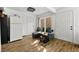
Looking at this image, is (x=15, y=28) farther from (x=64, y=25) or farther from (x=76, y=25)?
(x=76, y=25)

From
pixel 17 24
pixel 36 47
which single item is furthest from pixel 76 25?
pixel 17 24

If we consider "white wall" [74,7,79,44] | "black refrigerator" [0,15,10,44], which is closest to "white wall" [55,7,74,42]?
"white wall" [74,7,79,44]

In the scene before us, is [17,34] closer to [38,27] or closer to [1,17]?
[1,17]

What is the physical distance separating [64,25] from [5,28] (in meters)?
2.85

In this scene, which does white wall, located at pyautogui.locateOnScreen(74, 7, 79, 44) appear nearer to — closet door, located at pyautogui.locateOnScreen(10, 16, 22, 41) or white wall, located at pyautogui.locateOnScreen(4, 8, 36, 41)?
white wall, located at pyautogui.locateOnScreen(4, 8, 36, 41)

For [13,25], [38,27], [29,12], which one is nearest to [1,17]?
[13,25]

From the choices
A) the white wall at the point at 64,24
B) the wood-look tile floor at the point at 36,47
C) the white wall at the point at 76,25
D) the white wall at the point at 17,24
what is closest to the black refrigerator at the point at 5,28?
the white wall at the point at 17,24

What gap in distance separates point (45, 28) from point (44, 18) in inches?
14.8

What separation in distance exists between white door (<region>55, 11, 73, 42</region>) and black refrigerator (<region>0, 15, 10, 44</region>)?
2456mm

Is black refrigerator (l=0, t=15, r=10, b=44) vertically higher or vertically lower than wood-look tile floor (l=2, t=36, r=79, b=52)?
higher

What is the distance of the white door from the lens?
3.52 meters

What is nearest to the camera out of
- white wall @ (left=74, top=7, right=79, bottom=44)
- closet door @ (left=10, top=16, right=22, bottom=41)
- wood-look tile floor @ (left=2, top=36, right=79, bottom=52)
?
wood-look tile floor @ (left=2, top=36, right=79, bottom=52)

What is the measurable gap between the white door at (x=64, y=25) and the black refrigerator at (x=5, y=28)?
2.46 metres

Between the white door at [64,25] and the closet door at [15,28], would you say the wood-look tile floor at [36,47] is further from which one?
the closet door at [15,28]
